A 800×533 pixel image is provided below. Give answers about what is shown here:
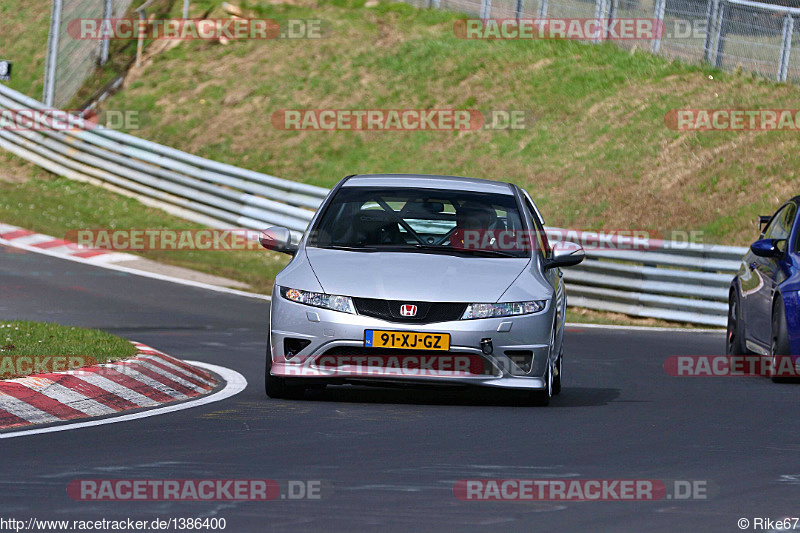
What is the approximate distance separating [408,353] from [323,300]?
2.10 feet

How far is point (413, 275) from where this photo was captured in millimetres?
10102

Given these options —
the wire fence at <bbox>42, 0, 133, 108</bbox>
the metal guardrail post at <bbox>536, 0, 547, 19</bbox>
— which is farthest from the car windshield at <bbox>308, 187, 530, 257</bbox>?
the wire fence at <bbox>42, 0, 133, 108</bbox>

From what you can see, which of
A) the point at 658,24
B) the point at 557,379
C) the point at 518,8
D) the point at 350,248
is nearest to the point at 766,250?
the point at 557,379

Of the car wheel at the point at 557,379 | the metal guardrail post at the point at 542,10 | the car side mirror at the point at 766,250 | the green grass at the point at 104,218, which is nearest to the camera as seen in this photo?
the car wheel at the point at 557,379

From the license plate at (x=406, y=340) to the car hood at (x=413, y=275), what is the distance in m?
0.22

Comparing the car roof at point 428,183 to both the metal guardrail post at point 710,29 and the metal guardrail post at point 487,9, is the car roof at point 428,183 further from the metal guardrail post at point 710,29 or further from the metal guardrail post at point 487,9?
the metal guardrail post at point 487,9

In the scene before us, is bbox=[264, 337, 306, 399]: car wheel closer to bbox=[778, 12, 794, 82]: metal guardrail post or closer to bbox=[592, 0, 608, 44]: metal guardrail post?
bbox=[778, 12, 794, 82]: metal guardrail post

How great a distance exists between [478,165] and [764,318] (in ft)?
48.6

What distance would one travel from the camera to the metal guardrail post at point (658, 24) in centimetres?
2812

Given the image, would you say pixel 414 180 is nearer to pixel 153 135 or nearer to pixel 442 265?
pixel 442 265

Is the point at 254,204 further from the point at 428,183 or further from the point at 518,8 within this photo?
the point at 428,183

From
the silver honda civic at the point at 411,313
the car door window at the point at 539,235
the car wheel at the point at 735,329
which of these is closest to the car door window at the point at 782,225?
the car wheel at the point at 735,329

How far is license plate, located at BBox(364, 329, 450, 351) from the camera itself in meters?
9.88

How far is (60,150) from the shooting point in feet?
93.4
